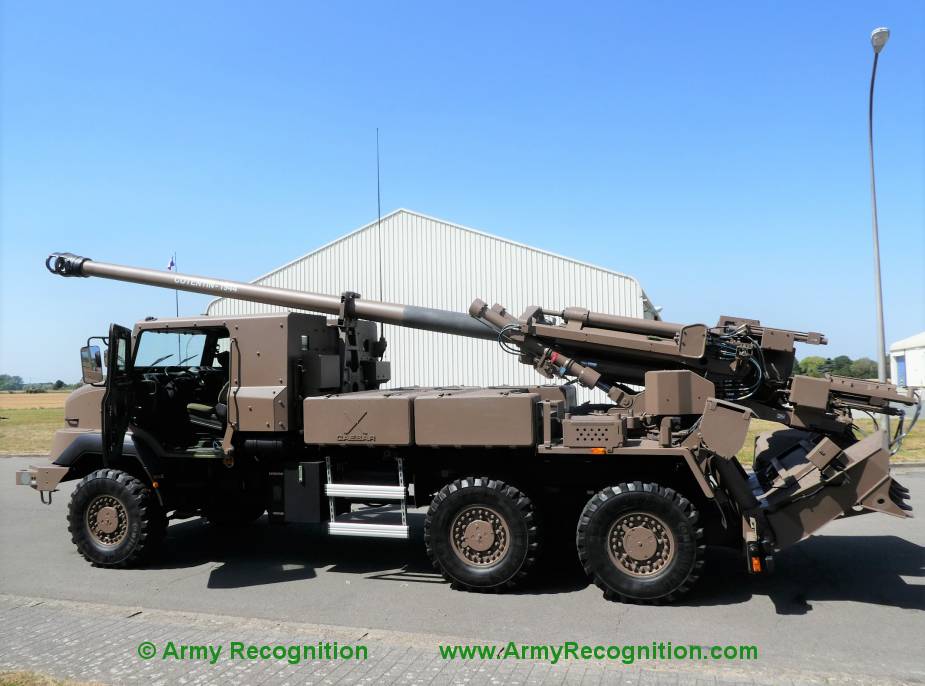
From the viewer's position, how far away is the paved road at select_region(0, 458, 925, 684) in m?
4.64

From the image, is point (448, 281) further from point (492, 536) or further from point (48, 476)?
point (492, 536)

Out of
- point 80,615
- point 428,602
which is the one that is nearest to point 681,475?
point 428,602

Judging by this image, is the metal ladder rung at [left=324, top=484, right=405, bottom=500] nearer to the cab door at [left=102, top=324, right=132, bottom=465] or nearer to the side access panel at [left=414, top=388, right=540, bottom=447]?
the side access panel at [left=414, top=388, right=540, bottom=447]

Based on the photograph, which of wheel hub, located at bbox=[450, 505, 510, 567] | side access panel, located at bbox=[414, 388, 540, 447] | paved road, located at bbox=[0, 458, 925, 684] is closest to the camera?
paved road, located at bbox=[0, 458, 925, 684]

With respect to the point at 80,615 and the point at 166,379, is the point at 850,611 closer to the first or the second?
the point at 80,615

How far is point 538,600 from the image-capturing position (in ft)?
19.7

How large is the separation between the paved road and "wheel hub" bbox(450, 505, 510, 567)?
0.34m

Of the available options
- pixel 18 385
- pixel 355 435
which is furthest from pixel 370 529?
pixel 18 385

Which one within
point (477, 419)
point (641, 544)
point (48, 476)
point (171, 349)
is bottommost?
point (641, 544)

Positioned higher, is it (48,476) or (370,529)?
(48,476)

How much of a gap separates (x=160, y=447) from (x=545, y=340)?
4.09 metres

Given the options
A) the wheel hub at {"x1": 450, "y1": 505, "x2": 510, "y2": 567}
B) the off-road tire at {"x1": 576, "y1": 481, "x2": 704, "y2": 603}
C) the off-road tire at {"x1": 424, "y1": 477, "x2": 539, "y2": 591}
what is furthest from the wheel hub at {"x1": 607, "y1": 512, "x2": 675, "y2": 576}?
the wheel hub at {"x1": 450, "y1": 505, "x2": 510, "y2": 567}

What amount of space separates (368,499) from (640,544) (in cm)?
251

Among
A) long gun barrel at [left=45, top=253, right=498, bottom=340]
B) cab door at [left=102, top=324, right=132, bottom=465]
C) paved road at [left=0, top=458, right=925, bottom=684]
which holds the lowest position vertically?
paved road at [left=0, top=458, right=925, bottom=684]
